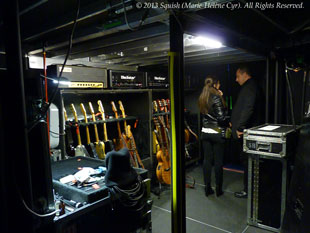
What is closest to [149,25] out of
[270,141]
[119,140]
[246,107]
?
[270,141]

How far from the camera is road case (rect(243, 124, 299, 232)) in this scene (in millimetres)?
2342

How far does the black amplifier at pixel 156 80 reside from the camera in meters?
3.81

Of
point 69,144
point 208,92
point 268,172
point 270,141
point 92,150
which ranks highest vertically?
point 208,92

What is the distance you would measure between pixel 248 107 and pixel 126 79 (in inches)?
66.4

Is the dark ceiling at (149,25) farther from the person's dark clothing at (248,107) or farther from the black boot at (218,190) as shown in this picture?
the black boot at (218,190)

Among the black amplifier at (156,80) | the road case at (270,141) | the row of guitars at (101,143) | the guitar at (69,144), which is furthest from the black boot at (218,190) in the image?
the guitar at (69,144)

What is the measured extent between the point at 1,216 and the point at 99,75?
2.22 m

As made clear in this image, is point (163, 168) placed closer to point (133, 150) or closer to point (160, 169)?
point (160, 169)

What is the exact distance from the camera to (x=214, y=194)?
11.1ft

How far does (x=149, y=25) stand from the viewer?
179cm

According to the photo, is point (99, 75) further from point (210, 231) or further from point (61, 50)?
point (210, 231)

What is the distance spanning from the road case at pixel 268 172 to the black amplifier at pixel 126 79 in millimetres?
1738

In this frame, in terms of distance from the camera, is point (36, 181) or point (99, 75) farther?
point (99, 75)

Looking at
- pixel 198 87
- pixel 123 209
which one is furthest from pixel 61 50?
pixel 198 87
